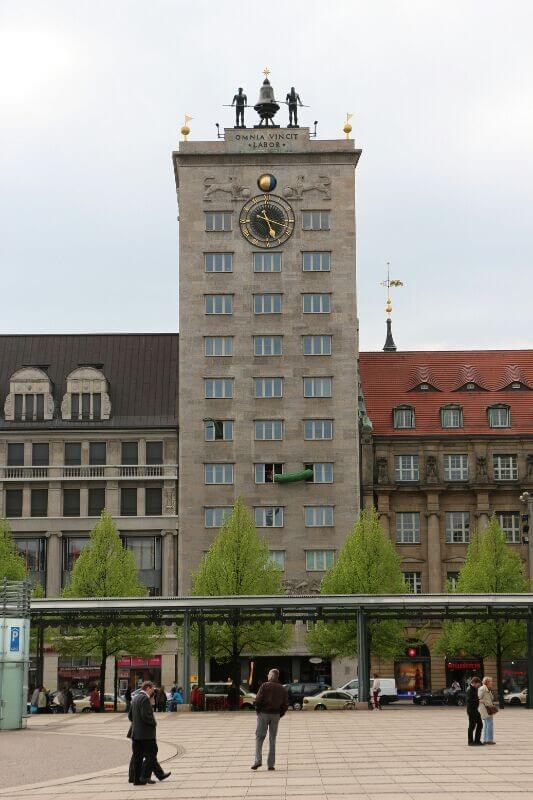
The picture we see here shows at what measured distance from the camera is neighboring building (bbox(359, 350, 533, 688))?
302 ft

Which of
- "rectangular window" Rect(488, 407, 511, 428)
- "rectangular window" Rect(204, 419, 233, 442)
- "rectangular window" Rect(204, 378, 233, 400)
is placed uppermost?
"rectangular window" Rect(204, 378, 233, 400)

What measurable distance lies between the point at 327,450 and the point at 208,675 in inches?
680

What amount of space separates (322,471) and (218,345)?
1136 centimetres

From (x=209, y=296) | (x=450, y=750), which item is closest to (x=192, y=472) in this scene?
(x=209, y=296)

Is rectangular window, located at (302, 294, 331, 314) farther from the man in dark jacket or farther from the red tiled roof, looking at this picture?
the man in dark jacket

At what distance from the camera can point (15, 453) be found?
92188 millimetres

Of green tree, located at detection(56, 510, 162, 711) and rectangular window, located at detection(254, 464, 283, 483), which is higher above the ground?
rectangular window, located at detection(254, 464, 283, 483)

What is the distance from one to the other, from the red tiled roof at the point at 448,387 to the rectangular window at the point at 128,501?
17.8 meters

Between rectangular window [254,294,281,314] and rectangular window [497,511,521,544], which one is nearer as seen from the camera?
rectangular window [497,511,521,544]

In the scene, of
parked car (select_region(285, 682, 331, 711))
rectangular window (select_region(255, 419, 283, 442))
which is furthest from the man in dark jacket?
rectangular window (select_region(255, 419, 283, 442))

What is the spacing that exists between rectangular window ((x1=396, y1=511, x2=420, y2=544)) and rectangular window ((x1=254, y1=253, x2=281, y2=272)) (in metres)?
19.3

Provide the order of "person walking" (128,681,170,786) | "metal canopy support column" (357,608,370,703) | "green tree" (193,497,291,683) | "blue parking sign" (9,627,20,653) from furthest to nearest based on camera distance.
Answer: "green tree" (193,497,291,683) → "metal canopy support column" (357,608,370,703) → "blue parking sign" (9,627,20,653) → "person walking" (128,681,170,786)

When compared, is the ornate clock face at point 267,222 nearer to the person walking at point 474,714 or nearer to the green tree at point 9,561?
the green tree at point 9,561

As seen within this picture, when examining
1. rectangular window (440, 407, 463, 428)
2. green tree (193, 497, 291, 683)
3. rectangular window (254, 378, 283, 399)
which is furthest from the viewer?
rectangular window (440, 407, 463, 428)
